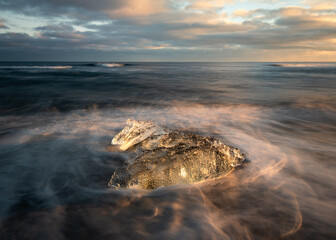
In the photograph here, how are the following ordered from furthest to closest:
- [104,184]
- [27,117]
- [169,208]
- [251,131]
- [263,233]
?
[27,117] < [251,131] < [104,184] < [169,208] < [263,233]

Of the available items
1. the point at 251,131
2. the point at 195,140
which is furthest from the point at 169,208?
the point at 251,131

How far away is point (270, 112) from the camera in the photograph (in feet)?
27.4

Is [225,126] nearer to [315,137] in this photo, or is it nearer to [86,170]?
[315,137]

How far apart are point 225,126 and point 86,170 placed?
161 inches

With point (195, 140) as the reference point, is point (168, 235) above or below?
below

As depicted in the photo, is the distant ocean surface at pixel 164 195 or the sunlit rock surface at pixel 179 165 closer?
the distant ocean surface at pixel 164 195

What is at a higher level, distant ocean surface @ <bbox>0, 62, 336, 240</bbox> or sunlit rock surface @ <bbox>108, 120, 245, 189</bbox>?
sunlit rock surface @ <bbox>108, 120, 245, 189</bbox>

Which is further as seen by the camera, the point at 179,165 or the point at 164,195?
the point at 179,165

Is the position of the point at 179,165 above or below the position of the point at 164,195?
above

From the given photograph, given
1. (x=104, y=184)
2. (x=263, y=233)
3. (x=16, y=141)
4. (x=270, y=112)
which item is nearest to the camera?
(x=263, y=233)

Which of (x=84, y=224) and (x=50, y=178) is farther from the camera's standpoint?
(x=50, y=178)

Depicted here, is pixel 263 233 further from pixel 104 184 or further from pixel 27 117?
pixel 27 117

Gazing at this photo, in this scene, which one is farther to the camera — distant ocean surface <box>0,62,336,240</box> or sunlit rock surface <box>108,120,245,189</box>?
sunlit rock surface <box>108,120,245,189</box>

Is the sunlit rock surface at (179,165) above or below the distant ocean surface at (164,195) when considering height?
above
